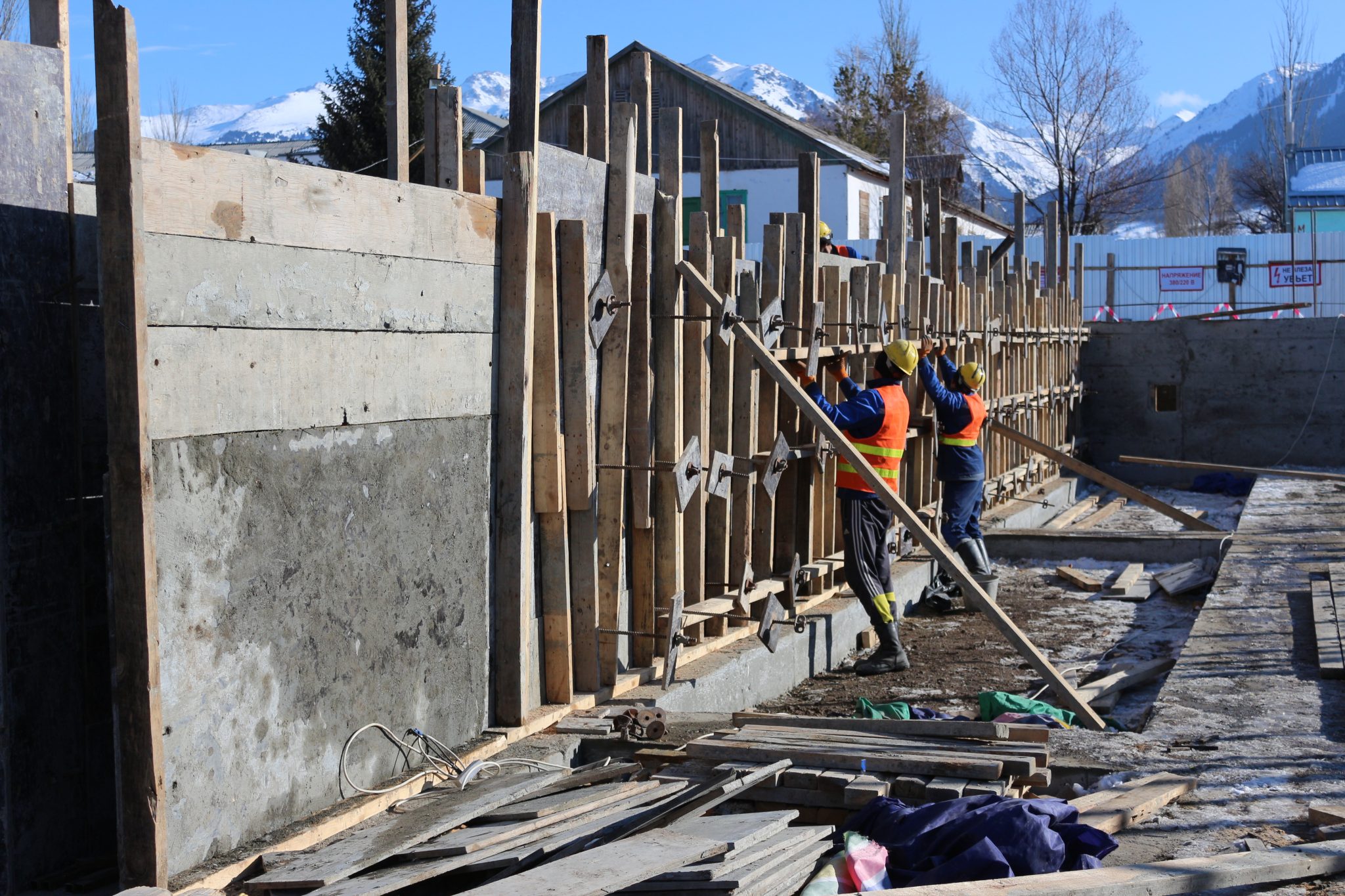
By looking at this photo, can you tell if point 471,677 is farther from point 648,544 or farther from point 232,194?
point 232,194

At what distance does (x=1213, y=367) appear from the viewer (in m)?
20.7

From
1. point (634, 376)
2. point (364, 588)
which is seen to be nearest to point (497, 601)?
point (364, 588)

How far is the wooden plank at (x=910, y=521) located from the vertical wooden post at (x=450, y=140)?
5.09ft

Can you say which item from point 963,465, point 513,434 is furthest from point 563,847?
point 963,465

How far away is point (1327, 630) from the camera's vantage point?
27.5ft

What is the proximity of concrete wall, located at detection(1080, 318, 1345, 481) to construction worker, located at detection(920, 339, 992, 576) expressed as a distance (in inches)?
423

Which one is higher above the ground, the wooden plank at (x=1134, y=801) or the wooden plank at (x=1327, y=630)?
the wooden plank at (x=1327, y=630)

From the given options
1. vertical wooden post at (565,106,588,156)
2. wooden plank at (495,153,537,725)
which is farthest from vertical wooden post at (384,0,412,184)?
vertical wooden post at (565,106,588,156)

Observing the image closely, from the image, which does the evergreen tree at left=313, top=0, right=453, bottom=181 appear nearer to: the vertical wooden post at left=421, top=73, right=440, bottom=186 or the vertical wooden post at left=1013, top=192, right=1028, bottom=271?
the vertical wooden post at left=1013, top=192, right=1028, bottom=271

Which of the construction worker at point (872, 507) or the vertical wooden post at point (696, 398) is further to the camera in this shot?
the construction worker at point (872, 507)

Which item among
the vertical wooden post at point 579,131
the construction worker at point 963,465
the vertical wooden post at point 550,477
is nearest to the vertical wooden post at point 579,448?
the vertical wooden post at point 550,477

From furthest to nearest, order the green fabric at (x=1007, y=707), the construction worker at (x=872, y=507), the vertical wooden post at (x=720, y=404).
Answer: the construction worker at (x=872, y=507)
the vertical wooden post at (x=720, y=404)
the green fabric at (x=1007, y=707)

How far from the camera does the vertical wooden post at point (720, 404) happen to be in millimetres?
8008

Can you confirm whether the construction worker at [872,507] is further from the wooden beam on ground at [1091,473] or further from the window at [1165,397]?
the window at [1165,397]
